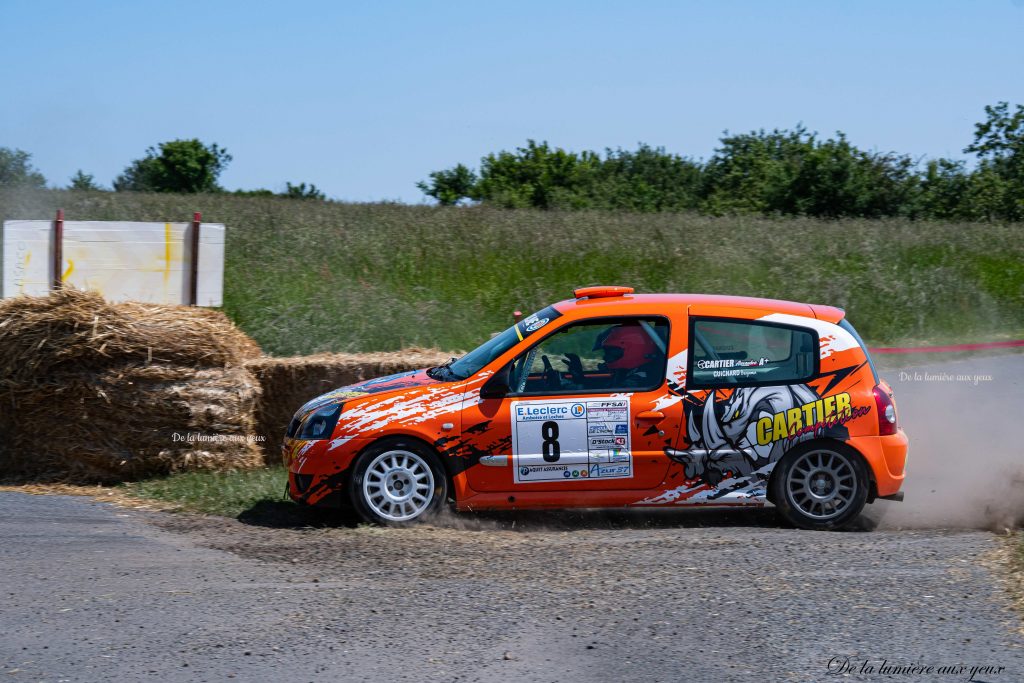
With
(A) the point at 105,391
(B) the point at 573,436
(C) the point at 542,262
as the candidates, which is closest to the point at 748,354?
(B) the point at 573,436

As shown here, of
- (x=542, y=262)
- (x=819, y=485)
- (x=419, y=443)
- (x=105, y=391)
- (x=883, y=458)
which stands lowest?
(x=819, y=485)

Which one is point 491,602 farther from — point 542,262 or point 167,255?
point 542,262

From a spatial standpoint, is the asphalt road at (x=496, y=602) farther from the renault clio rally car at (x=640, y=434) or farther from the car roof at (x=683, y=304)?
the car roof at (x=683, y=304)

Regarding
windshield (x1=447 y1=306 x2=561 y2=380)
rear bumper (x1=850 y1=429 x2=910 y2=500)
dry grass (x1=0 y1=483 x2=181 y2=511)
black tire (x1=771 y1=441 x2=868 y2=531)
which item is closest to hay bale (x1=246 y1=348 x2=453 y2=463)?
dry grass (x1=0 y1=483 x2=181 y2=511)

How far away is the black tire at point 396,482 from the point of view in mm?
7766

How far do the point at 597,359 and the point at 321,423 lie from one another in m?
2.15

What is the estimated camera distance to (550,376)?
791 cm

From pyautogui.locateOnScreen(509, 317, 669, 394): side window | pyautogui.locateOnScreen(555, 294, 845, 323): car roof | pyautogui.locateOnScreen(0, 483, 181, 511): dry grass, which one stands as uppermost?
pyautogui.locateOnScreen(555, 294, 845, 323): car roof

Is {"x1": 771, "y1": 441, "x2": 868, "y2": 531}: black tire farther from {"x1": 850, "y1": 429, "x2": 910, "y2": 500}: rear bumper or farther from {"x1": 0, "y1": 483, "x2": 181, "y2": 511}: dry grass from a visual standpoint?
{"x1": 0, "y1": 483, "x2": 181, "y2": 511}: dry grass

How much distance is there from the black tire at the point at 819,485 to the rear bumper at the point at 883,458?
0.07m

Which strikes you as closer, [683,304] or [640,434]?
[640,434]

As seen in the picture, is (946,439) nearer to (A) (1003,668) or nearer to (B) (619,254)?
(A) (1003,668)

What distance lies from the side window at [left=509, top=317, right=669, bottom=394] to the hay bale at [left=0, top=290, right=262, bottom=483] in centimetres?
345

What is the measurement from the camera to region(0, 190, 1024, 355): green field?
18719 mm
